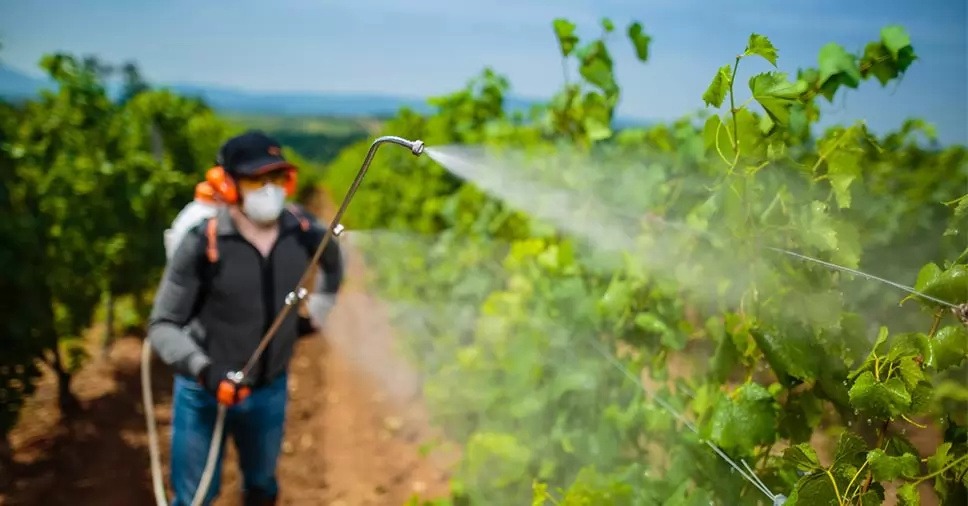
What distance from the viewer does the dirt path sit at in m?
3.70

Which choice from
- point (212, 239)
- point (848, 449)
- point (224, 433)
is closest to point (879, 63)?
point (848, 449)

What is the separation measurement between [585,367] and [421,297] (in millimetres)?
3612

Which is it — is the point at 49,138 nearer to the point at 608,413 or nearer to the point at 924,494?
the point at 608,413

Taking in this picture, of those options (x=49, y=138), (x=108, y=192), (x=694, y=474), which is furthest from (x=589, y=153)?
(x=108, y=192)

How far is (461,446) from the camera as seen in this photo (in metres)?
4.16

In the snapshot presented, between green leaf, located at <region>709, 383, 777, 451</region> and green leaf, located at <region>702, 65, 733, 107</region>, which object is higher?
green leaf, located at <region>702, 65, 733, 107</region>

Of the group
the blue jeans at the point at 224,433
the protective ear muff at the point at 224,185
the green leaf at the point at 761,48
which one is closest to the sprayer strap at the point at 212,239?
the protective ear muff at the point at 224,185

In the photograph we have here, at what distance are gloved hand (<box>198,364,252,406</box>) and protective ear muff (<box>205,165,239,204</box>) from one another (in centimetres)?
62

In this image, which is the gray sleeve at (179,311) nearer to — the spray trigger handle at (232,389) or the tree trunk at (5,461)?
the spray trigger handle at (232,389)

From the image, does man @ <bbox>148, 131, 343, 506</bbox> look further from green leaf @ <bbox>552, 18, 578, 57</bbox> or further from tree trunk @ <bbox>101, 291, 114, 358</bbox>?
tree trunk @ <bbox>101, 291, 114, 358</bbox>

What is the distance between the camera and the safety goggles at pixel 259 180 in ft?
7.68

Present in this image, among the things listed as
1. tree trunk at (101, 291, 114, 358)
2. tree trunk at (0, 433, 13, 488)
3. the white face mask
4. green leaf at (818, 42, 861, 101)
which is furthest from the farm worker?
tree trunk at (101, 291, 114, 358)

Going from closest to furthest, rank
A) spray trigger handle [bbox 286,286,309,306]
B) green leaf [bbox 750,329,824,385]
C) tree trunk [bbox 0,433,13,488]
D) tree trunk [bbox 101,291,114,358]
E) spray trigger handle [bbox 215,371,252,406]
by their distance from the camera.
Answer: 1. green leaf [bbox 750,329,824,385]
2. spray trigger handle [bbox 286,286,309,306]
3. spray trigger handle [bbox 215,371,252,406]
4. tree trunk [bbox 0,433,13,488]
5. tree trunk [bbox 101,291,114,358]

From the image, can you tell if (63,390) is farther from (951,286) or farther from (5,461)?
(951,286)
